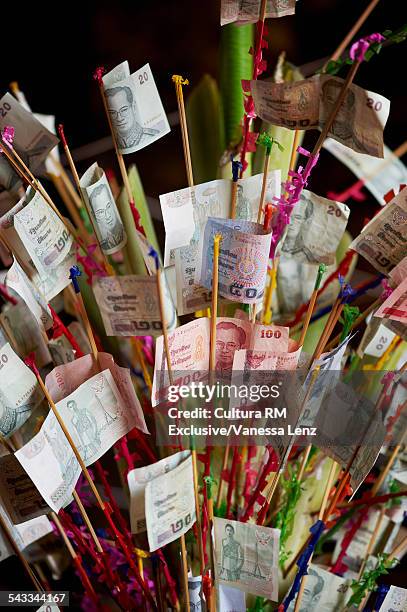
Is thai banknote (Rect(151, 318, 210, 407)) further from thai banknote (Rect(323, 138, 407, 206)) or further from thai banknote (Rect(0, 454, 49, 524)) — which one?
thai banknote (Rect(323, 138, 407, 206))

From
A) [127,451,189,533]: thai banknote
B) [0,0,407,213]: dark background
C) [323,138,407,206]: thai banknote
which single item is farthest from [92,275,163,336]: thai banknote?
[0,0,407,213]: dark background

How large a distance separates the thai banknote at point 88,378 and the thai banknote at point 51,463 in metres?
0.03

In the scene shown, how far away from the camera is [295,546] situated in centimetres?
87

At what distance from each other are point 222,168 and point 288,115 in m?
0.22

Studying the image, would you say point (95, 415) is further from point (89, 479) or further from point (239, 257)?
point (239, 257)

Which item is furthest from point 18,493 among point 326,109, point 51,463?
point 326,109

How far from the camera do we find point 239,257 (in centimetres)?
60

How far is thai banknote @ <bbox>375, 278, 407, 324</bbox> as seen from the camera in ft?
1.93

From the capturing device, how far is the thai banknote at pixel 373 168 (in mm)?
839

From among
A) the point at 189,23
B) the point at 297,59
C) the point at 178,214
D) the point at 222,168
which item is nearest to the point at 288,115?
the point at 178,214

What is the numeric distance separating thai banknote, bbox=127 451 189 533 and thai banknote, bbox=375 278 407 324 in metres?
0.19

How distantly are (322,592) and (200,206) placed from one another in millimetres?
373

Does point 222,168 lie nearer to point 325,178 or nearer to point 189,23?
point 325,178

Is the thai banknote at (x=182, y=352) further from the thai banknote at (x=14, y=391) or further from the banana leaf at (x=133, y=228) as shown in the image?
the banana leaf at (x=133, y=228)
